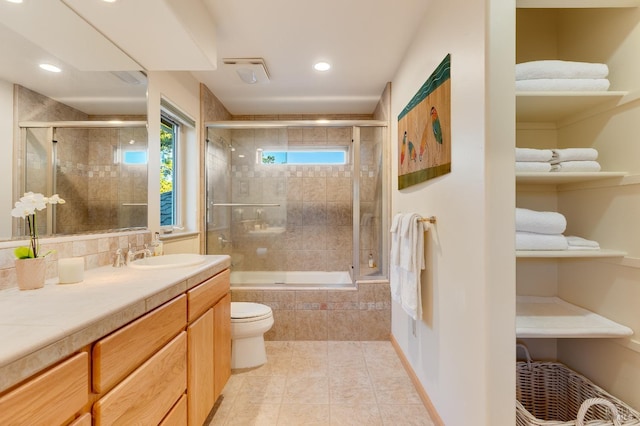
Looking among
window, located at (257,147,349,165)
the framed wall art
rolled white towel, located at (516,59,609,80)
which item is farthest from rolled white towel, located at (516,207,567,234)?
window, located at (257,147,349,165)

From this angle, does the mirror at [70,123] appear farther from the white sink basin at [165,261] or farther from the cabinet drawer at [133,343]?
the cabinet drawer at [133,343]

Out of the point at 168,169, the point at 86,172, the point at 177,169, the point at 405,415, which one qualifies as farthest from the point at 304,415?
the point at 177,169

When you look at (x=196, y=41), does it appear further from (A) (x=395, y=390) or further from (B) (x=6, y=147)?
(A) (x=395, y=390)

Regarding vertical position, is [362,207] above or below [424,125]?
below

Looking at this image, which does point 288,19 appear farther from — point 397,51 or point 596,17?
point 596,17

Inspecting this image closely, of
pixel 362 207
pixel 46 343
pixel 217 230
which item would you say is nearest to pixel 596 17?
pixel 362 207

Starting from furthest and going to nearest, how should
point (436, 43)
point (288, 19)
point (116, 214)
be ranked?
point (288, 19) → point (116, 214) → point (436, 43)

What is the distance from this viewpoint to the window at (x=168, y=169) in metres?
2.27

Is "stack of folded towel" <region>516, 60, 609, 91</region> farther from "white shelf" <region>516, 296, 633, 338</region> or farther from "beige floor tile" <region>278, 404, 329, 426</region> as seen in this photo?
"beige floor tile" <region>278, 404, 329, 426</region>

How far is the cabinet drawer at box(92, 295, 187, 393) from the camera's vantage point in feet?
2.72

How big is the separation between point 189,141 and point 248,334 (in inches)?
71.9

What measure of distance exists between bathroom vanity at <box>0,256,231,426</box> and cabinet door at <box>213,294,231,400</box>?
0.03 metres

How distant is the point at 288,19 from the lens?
191 cm

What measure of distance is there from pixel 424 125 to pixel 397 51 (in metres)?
0.87
